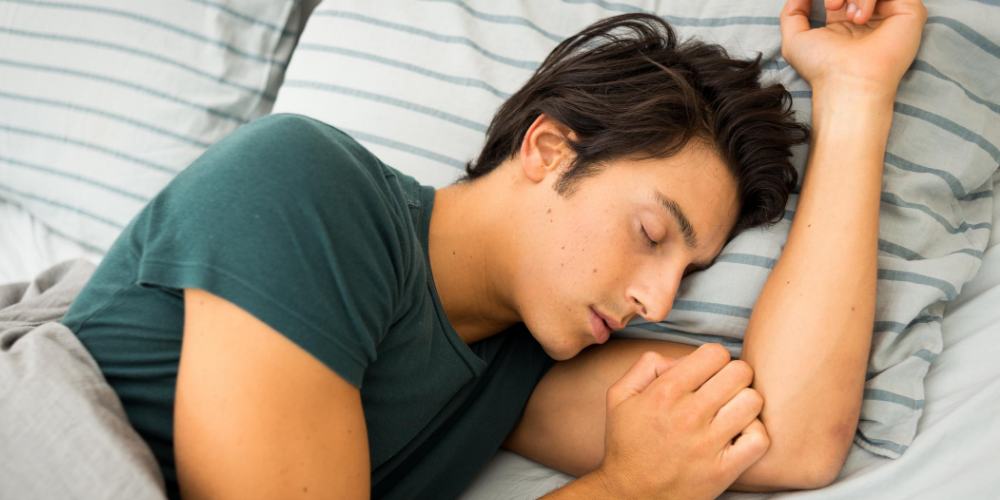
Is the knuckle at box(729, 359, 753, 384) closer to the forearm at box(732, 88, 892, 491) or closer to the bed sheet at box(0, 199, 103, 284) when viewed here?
the forearm at box(732, 88, 892, 491)

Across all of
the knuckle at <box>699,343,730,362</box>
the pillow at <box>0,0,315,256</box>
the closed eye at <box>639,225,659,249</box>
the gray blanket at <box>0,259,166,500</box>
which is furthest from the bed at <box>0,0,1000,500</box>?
the gray blanket at <box>0,259,166,500</box>

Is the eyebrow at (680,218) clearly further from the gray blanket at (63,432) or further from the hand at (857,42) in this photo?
the gray blanket at (63,432)

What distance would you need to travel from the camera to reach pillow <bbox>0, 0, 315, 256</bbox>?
56.5 inches

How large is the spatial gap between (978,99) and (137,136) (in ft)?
5.12

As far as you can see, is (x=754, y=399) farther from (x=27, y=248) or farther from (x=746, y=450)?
(x=27, y=248)

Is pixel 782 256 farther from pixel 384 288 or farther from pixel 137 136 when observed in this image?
pixel 137 136

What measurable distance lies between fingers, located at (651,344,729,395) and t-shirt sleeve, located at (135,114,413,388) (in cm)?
42

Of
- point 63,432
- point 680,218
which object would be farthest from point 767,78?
point 63,432

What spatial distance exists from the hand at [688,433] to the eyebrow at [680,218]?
16 centimetres

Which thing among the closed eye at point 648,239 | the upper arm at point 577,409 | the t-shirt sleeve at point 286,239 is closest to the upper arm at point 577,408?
the upper arm at point 577,409

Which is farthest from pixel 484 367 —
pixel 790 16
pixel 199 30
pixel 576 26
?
pixel 199 30

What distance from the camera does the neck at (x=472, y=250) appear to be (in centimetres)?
102

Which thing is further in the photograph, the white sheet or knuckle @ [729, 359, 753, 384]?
knuckle @ [729, 359, 753, 384]

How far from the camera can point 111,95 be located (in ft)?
4.73
